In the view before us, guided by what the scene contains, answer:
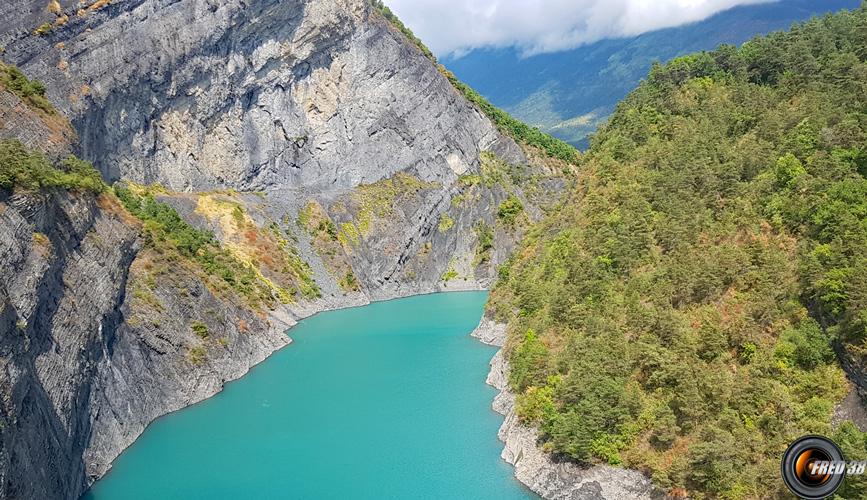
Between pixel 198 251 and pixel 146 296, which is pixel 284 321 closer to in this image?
pixel 198 251

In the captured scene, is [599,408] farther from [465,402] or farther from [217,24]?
[217,24]

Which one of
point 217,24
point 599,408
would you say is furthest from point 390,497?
point 217,24

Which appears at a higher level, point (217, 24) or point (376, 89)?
point (217, 24)

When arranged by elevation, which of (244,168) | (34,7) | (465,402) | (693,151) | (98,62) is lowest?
(465,402)

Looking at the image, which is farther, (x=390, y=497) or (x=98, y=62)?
(x=98, y=62)

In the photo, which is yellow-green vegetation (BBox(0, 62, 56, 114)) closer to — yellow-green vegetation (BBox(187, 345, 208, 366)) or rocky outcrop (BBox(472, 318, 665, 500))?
yellow-green vegetation (BBox(187, 345, 208, 366))

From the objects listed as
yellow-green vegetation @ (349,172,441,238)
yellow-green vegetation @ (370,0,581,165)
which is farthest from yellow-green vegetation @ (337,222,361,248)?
yellow-green vegetation @ (370,0,581,165)

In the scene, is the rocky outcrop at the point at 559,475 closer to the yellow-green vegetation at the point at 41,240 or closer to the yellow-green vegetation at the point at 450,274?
the yellow-green vegetation at the point at 41,240
